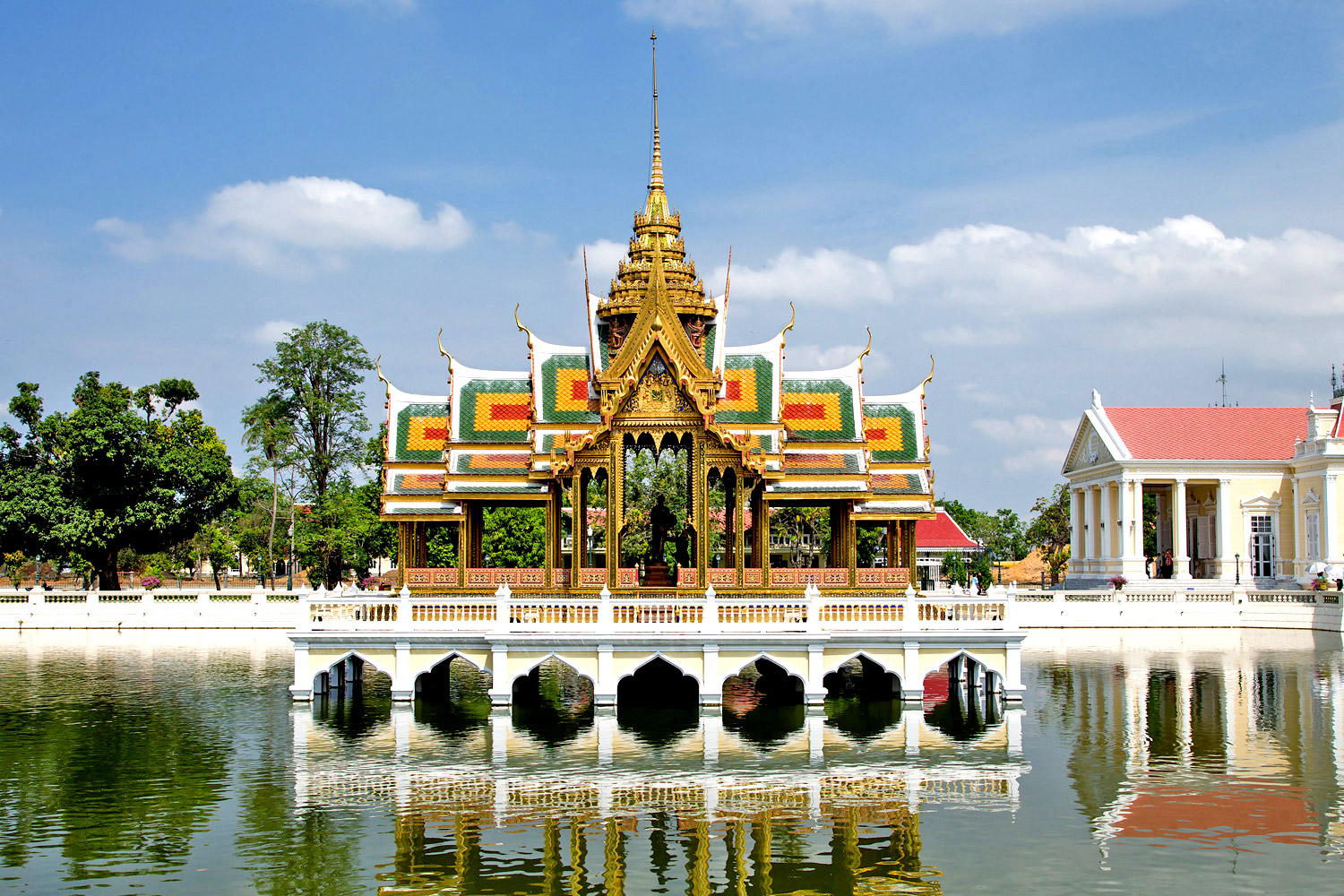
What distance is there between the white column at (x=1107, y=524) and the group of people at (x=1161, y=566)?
2.06m

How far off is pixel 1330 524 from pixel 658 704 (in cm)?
4329

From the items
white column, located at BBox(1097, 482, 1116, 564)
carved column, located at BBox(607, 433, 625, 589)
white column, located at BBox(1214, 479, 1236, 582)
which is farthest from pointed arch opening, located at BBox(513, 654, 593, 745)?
white column, located at BBox(1214, 479, 1236, 582)

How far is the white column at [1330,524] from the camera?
177 ft

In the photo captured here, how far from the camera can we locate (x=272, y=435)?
5228 centimetres

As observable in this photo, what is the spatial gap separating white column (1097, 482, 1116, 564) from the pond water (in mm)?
33824

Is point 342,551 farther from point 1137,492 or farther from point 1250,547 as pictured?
point 1250,547

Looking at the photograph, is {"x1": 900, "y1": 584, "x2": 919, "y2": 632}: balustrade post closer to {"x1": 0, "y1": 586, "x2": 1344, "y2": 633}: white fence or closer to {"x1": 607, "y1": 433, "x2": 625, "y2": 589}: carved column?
{"x1": 0, "y1": 586, "x2": 1344, "y2": 633}: white fence

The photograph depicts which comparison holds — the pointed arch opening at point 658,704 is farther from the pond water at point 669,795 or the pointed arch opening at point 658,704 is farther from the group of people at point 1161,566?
the group of people at point 1161,566

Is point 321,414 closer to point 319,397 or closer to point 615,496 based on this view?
point 319,397

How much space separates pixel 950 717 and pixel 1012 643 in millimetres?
1895

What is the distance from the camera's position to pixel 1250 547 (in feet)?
188

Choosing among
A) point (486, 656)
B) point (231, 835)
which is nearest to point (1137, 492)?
point (486, 656)

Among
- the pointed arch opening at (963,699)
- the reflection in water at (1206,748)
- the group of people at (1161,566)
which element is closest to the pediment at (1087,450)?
the group of people at (1161,566)

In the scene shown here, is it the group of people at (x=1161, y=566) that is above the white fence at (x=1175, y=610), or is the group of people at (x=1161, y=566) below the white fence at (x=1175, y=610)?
above
